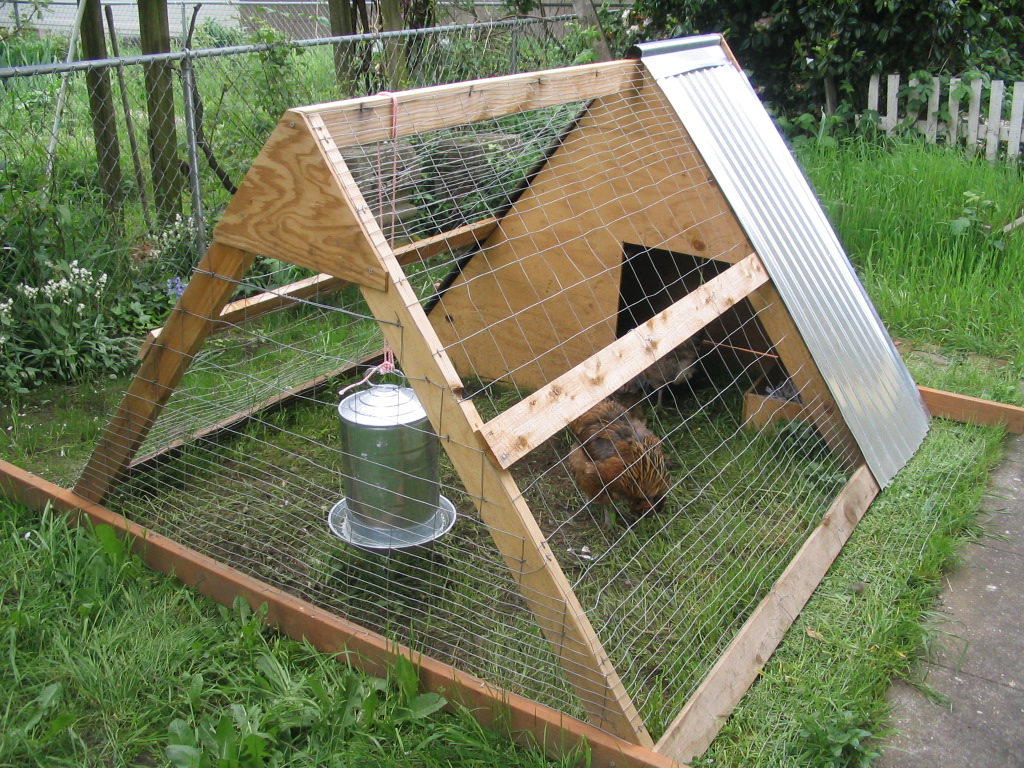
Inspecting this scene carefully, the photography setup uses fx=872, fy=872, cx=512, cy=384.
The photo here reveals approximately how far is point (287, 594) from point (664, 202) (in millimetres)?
2060

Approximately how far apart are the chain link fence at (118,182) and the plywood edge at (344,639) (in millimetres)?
1279

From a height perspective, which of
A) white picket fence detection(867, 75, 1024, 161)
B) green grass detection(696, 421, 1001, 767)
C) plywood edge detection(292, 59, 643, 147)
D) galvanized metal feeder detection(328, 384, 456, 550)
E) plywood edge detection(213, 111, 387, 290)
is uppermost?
plywood edge detection(292, 59, 643, 147)

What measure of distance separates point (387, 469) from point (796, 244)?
181 centimetres

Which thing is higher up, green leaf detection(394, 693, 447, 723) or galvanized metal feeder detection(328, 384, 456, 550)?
galvanized metal feeder detection(328, 384, 456, 550)

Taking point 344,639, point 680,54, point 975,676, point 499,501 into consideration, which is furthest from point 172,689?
point 680,54

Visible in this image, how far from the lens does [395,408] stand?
2.68 m

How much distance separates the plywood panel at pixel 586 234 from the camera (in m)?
3.38

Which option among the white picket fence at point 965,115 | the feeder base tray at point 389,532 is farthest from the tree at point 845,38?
the feeder base tray at point 389,532

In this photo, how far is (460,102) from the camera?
8.05 feet

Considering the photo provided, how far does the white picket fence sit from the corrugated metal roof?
3820 millimetres

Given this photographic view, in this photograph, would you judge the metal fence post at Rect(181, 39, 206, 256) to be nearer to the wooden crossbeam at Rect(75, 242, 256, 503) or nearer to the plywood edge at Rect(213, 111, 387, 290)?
the wooden crossbeam at Rect(75, 242, 256, 503)

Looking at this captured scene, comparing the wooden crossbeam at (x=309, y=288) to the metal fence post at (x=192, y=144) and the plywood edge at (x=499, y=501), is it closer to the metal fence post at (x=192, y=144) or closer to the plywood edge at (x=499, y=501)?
the plywood edge at (x=499, y=501)

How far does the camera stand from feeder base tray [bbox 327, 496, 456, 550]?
270 centimetres

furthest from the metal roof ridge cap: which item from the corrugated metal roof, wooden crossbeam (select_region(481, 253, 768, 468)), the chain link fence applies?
the chain link fence
